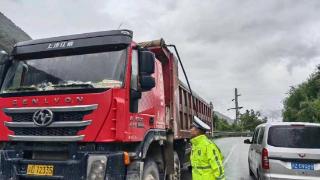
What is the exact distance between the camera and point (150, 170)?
7078mm

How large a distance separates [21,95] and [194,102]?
6.30 metres

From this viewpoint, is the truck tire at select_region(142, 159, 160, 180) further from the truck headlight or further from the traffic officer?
the traffic officer

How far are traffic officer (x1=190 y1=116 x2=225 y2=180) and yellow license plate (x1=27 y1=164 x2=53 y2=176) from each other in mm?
2061

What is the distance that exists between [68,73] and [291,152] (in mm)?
4900

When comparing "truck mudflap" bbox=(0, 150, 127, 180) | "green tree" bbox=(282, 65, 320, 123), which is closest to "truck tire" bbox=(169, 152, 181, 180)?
"truck mudflap" bbox=(0, 150, 127, 180)

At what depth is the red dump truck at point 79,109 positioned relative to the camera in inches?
236

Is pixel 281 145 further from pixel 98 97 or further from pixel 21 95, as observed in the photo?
pixel 21 95

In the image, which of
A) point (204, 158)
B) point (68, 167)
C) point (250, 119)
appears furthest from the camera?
point (250, 119)

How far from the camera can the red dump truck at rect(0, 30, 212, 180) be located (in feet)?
19.7

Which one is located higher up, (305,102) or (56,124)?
(305,102)

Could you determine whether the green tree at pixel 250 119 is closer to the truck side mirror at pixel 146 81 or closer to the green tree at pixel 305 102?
the green tree at pixel 305 102

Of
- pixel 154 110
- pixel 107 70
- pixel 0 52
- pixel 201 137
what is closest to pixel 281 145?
pixel 154 110

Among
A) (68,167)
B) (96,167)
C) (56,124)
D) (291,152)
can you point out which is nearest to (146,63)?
(56,124)

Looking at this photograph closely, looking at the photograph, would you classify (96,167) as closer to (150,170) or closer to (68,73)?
(150,170)
